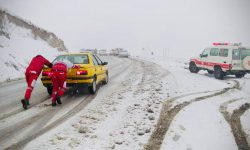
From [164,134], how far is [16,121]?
143 inches

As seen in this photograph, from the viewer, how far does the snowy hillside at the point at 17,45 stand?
17.2 meters

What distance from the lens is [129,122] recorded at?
21.0ft

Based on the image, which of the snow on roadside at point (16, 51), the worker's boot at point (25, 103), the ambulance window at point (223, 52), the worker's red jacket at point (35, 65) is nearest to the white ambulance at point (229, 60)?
the ambulance window at point (223, 52)

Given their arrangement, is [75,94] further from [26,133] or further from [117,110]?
[26,133]

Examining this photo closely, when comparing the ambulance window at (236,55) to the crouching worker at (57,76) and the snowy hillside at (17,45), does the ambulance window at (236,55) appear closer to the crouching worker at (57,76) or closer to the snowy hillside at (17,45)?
the crouching worker at (57,76)

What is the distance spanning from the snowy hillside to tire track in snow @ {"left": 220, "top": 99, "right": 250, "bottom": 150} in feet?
38.4

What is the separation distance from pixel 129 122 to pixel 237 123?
2749 millimetres

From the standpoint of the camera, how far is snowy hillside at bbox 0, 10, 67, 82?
17222mm

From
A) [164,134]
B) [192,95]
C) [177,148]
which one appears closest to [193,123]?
[164,134]

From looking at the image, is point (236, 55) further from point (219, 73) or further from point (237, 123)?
point (237, 123)

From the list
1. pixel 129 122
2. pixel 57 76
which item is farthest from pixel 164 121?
pixel 57 76

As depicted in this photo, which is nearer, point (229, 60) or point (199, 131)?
point (199, 131)

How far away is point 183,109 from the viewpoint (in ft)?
25.1

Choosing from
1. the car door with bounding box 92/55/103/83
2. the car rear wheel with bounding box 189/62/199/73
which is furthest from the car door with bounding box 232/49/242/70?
the car door with bounding box 92/55/103/83
